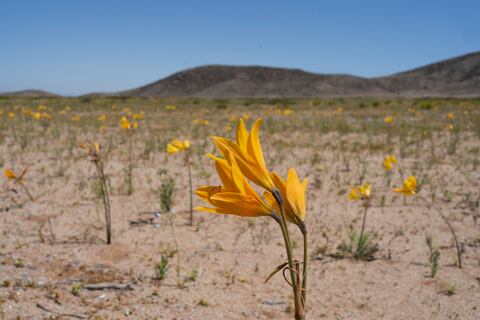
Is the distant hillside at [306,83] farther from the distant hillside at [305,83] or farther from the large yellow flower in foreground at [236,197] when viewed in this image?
the large yellow flower in foreground at [236,197]

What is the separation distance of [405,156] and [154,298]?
17.0 ft

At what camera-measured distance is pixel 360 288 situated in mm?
2418

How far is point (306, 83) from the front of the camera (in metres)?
63.6

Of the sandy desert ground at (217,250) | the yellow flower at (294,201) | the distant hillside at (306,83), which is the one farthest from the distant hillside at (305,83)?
the yellow flower at (294,201)

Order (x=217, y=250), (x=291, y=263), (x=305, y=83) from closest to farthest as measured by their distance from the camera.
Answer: (x=291, y=263), (x=217, y=250), (x=305, y=83)

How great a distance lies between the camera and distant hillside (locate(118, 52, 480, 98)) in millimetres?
56594

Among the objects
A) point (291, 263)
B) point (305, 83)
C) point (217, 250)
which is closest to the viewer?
point (291, 263)

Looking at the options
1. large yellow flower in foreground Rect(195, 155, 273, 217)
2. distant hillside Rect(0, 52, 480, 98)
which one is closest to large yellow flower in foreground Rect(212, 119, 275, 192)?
large yellow flower in foreground Rect(195, 155, 273, 217)

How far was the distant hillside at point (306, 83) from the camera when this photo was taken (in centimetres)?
5659

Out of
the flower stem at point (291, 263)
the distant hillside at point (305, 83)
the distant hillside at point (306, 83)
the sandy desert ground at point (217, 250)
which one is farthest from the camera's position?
the distant hillside at point (306, 83)

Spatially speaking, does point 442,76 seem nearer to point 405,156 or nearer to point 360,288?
point 405,156

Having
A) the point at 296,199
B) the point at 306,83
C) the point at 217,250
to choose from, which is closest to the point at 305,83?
the point at 306,83

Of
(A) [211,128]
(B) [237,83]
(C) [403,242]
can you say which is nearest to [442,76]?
(B) [237,83]

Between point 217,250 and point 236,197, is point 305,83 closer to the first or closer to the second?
point 217,250
